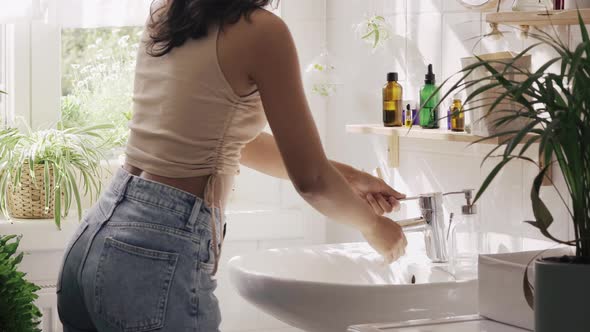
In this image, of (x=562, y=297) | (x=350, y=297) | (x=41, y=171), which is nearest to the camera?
(x=562, y=297)

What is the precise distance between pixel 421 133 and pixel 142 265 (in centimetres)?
96

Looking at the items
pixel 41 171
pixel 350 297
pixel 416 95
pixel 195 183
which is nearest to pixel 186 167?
pixel 195 183

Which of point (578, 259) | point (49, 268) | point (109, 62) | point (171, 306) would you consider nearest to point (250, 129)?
point (171, 306)

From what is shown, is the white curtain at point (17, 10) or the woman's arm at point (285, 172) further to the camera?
the white curtain at point (17, 10)

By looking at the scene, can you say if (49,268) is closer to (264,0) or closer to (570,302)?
(264,0)

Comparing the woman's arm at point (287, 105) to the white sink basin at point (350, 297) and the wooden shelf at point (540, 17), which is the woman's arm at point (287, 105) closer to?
the white sink basin at point (350, 297)

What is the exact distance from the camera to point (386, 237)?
180 centimetres

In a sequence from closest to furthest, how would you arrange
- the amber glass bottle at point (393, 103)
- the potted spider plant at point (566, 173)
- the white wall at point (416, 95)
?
the potted spider plant at point (566, 173), the white wall at point (416, 95), the amber glass bottle at point (393, 103)

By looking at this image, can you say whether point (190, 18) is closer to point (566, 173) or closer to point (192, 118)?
point (192, 118)

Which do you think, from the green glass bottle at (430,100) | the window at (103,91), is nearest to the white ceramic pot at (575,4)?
the green glass bottle at (430,100)

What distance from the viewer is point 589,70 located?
3.53 ft

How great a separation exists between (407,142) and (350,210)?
3.04 feet

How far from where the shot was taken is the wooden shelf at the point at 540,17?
1.79 m

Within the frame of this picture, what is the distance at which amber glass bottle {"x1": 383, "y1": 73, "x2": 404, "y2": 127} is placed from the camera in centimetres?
248
